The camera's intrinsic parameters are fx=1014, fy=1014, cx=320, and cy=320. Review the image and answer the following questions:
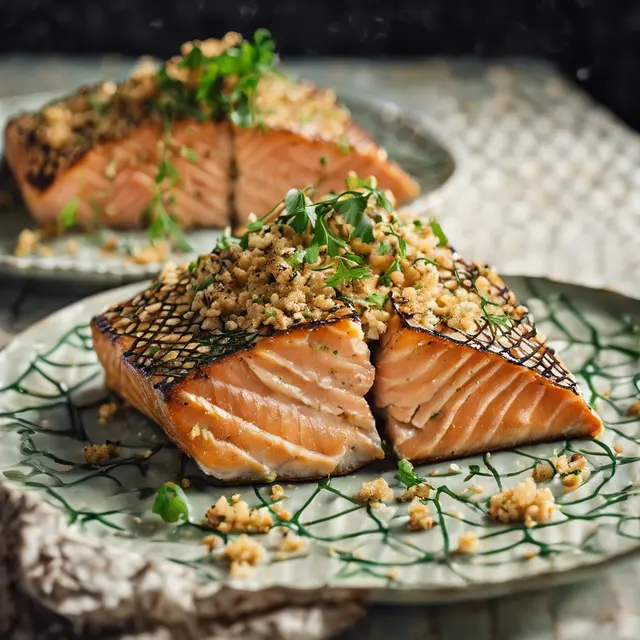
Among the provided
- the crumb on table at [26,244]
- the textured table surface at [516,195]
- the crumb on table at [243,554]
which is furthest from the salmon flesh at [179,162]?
the crumb on table at [243,554]

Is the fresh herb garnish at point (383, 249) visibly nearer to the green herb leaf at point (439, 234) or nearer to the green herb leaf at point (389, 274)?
the green herb leaf at point (389, 274)

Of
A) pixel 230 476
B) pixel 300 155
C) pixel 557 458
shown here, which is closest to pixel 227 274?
pixel 230 476

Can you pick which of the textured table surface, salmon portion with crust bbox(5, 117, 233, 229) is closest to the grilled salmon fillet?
salmon portion with crust bbox(5, 117, 233, 229)

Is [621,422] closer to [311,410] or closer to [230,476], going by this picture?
[311,410]

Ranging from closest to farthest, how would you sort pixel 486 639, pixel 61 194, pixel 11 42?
pixel 486 639
pixel 61 194
pixel 11 42

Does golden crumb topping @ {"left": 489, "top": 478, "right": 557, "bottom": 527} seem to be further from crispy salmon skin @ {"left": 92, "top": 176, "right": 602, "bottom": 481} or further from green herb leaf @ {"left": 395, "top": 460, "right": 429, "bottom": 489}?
crispy salmon skin @ {"left": 92, "top": 176, "right": 602, "bottom": 481}
